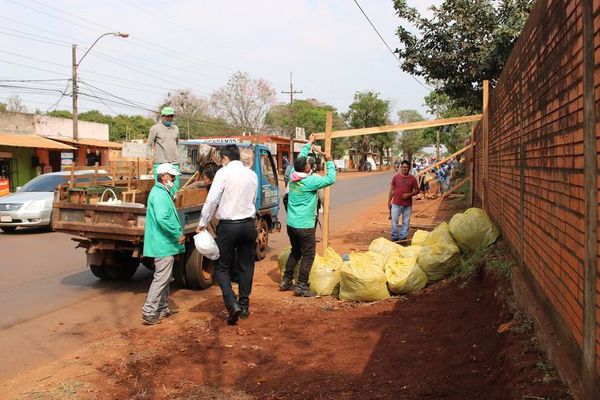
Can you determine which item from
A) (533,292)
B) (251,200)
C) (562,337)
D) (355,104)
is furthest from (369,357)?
(355,104)

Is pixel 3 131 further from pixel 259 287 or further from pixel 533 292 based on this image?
pixel 533 292

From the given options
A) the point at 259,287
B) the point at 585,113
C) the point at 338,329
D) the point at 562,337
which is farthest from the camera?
the point at 259,287

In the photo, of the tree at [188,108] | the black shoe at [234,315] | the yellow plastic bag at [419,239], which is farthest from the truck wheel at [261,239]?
the tree at [188,108]

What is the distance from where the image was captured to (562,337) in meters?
3.22

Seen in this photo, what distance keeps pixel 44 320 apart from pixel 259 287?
277 centimetres

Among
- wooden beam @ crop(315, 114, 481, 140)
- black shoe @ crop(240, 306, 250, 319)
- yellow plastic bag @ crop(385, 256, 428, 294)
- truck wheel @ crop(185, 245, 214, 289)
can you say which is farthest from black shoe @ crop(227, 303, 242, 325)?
wooden beam @ crop(315, 114, 481, 140)

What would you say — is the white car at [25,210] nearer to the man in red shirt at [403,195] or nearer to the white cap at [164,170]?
the white cap at [164,170]

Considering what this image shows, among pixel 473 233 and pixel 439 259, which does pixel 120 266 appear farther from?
pixel 473 233

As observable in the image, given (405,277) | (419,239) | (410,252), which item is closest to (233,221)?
(405,277)

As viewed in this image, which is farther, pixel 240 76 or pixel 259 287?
pixel 240 76

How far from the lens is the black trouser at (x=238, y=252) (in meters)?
5.81

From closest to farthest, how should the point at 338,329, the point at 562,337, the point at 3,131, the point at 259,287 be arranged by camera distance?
the point at 562,337 < the point at 338,329 < the point at 259,287 < the point at 3,131

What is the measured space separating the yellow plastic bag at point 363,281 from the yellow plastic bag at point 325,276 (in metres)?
0.27

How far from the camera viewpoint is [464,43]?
503 inches
